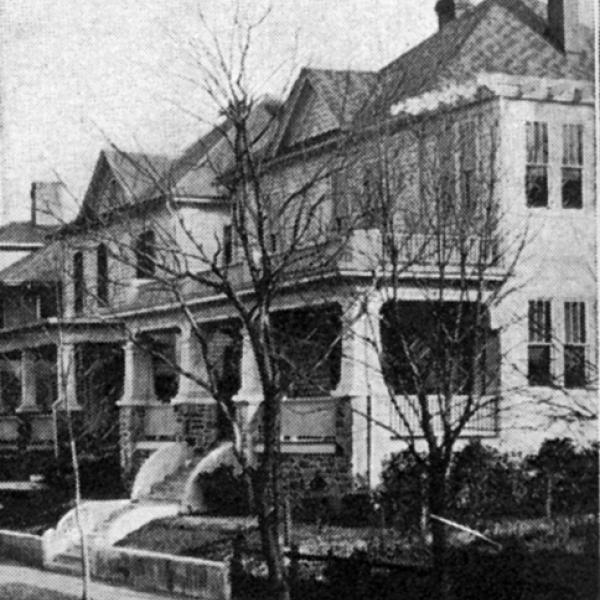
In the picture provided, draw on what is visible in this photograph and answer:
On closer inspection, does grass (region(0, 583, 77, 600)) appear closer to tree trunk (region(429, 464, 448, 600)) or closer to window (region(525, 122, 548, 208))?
tree trunk (region(429, 464, 448, 600))

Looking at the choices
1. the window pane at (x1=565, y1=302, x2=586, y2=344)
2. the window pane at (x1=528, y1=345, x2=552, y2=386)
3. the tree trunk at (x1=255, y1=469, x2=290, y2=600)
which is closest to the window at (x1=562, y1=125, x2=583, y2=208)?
the window pane at (x1=565, y1=302, x2=586, y2=344)

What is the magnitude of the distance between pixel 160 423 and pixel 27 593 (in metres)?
7.94

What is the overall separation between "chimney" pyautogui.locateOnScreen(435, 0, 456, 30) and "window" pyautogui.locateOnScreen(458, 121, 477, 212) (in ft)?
24.3

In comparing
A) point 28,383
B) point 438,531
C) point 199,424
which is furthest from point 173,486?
point 28,383

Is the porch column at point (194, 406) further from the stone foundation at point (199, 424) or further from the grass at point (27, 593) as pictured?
the grass at point (27, 593)

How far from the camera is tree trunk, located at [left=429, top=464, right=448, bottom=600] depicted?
37.4 ft

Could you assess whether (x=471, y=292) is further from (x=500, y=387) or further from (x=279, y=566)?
(x=279, y=566)

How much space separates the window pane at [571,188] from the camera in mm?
18938

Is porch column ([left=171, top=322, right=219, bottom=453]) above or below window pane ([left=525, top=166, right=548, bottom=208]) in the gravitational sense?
below

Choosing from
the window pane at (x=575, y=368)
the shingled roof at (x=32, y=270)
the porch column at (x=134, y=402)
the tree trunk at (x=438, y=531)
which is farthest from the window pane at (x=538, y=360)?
the shingled roof at (x=32, y=270)

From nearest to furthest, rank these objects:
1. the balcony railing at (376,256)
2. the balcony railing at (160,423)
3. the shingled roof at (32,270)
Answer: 1. the balcony railing at (376,256)
2. the balcony railing at (160,423)
3. the shingled roof at (32,270)

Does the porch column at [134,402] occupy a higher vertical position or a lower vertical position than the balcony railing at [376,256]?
lower

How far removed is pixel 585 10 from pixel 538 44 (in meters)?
1.40

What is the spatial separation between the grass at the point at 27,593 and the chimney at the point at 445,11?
1371cm
